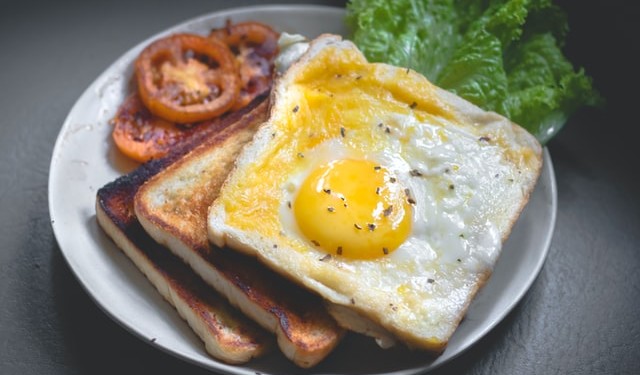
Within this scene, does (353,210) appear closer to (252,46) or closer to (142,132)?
(142,132)

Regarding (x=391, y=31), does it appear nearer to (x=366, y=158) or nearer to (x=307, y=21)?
(x=307, y=21)

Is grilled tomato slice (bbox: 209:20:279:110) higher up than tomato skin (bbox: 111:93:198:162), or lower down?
higher up

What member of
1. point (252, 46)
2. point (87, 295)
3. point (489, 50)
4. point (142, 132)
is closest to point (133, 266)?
point (87, 295)

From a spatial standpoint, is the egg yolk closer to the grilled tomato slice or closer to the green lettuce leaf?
the green lettuce leaf

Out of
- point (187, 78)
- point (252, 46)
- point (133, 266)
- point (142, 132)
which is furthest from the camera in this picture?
point (252, 46)

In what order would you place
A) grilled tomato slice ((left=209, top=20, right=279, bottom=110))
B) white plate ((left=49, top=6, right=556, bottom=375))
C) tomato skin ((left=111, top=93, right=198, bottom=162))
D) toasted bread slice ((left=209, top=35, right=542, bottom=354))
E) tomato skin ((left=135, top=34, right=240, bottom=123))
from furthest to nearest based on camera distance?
grilled tomato slice ((left=209, top=20, right=279, bottom=110)) → tomato skin ((left=135, top=34, right=240, bottom=123)) → tomato skin ((left=111, top=93, right=198, bottom=162)) → white plate ((left=49, top=6, right=556, bottom=375)) → toasted bread slice ((left=209, top=35, right=542, bottom=354))

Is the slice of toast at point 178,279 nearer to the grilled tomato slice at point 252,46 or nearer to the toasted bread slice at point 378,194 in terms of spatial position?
the toasted bread slice at point 378,194


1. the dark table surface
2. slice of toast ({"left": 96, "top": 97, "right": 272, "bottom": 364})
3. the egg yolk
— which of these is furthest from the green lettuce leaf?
the egg yolk
